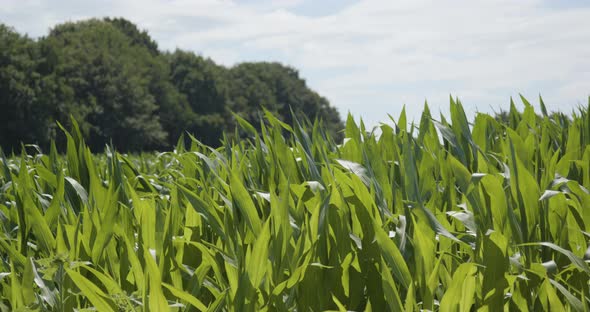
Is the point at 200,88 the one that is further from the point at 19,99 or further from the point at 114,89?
the point at 19,99

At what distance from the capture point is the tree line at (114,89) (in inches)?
1909

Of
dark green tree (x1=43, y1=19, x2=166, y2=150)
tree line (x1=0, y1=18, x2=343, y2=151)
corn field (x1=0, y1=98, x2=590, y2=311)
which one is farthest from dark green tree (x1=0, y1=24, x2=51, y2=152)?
corn field (x1=0, y1=98, x2=590, y2=311)

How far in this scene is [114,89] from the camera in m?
58.1

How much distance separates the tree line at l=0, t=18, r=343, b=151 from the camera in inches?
1909

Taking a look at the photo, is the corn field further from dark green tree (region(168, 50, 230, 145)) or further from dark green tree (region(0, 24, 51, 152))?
dark green tree (region(168, 50, 230, 145))

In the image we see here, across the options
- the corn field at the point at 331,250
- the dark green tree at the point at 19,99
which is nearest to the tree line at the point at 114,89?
the dark green tree at the point at 19,99

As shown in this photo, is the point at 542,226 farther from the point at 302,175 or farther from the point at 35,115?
the point at 35,115

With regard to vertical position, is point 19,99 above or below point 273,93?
above

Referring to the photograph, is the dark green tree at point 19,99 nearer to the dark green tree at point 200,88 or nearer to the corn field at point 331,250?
the dark green tree at point 200,88

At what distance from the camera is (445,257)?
190cm

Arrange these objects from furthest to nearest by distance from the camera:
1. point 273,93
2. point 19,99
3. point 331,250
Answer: point 273,93
point 19,99
point 331,250

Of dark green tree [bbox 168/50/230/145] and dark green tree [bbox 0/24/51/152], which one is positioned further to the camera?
dark green tree [bbox 168/50/230/145]

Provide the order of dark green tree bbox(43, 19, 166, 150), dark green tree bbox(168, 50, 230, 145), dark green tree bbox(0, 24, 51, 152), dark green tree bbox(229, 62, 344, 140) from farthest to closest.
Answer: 1. dark green tree bbox(229, 62, 344, 140)
2. dark green tree bbox(168, 50, 230, 145)
3. dark green tree bbox(43, 19, 166, 150)
4. dark green tree bbox(0, 24, 51, 152)

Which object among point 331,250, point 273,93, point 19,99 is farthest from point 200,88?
point 331,250
